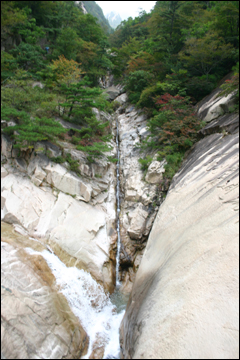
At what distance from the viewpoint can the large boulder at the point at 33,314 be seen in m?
5.37

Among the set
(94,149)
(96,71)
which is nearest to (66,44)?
(96,71)

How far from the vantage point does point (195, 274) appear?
189 inches

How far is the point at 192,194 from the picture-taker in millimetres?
7387

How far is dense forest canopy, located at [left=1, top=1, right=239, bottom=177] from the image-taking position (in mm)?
11297

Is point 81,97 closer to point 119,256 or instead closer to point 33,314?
point 119,256

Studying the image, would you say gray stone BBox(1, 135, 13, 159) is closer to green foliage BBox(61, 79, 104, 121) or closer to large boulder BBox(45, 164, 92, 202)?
large boulder BBox(45, 164, 92, 202)

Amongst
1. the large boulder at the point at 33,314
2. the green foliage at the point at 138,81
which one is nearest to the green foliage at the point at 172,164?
the large boulder at the point at 33,314

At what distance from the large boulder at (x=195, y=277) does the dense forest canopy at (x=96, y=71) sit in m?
4.79

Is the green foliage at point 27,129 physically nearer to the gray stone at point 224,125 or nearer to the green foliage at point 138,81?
the gray stone at point 224,125

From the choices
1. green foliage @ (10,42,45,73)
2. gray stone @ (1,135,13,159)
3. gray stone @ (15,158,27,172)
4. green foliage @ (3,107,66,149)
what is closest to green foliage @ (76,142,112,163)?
green foliage @ (3,107,66,149)

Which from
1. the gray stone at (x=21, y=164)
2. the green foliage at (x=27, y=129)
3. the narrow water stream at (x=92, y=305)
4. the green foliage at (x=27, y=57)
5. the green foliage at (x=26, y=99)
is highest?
the green foliage at (x=27, y=57)

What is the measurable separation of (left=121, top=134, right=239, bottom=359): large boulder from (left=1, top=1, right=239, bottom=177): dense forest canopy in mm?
4786

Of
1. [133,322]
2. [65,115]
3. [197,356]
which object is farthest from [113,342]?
[65,115]

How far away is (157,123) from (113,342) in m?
11.8
